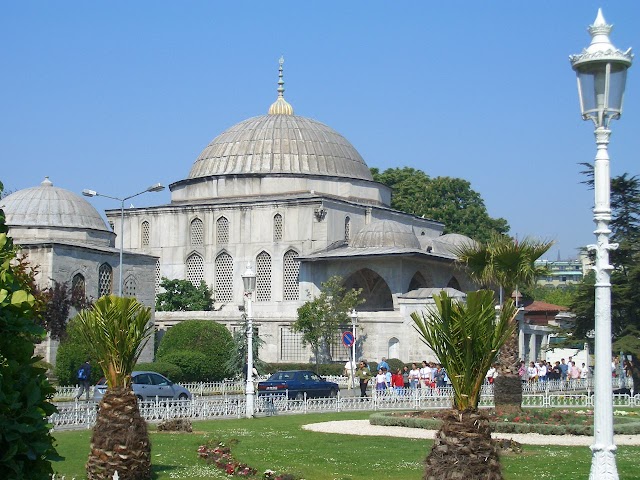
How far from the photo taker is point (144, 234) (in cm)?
5800

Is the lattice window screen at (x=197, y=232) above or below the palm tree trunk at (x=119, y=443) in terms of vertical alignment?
above

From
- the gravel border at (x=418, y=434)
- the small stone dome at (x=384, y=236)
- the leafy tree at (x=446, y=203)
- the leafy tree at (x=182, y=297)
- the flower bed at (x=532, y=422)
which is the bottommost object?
the gravel border at (x=418, y=434)

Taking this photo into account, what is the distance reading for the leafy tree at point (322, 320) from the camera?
152 feet

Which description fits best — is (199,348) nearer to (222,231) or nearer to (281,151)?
(222,231)

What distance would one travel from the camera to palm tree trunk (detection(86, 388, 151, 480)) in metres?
12.0

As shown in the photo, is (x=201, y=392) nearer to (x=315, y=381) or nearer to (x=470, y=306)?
(x=315, y=381)

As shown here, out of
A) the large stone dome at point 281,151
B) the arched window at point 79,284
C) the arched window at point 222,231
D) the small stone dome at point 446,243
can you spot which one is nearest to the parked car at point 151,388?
the arched window at point 79,284

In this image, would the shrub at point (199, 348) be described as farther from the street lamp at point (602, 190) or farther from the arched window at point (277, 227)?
the street lamp at point (602, 190)

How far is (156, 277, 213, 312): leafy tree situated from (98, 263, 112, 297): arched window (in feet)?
31.2

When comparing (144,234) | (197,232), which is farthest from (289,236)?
(144,234)

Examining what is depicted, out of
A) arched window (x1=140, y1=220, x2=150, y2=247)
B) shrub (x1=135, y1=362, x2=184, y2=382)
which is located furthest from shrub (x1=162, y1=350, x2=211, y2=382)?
arched window (x1=140, y1=220, x2=150, y2=247)

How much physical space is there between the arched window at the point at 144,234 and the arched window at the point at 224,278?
4487mm

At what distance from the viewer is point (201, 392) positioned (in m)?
33.5

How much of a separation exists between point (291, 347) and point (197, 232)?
10729 mm
